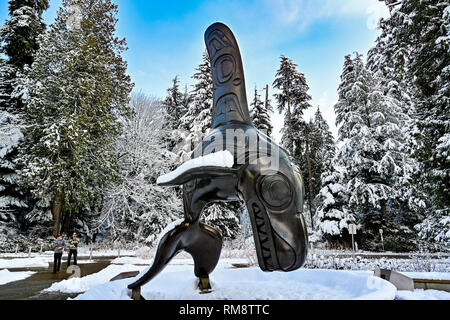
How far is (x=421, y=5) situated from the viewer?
928cm

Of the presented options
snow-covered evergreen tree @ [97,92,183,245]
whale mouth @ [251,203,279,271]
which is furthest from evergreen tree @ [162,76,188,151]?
whale mouth @ [251,203,279,271]

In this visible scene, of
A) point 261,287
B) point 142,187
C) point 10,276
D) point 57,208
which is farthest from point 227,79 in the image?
point 57,208

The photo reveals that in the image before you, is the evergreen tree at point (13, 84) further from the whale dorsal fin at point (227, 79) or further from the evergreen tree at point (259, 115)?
the whale dorsal fin at point (227, 79)

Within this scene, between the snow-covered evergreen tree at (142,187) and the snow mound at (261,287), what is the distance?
14.2 meters

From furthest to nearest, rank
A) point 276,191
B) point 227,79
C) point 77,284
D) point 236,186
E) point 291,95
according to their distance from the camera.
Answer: point 291,95
point 77,284
point 227,79
point 236,186
point 276,191

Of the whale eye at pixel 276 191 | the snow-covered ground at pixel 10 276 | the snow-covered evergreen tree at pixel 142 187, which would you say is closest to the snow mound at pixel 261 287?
the whale eye at pixel 276 191

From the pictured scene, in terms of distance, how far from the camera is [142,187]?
62.3 feet

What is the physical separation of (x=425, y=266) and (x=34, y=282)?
450 inches

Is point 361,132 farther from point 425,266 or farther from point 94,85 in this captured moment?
point 94,85

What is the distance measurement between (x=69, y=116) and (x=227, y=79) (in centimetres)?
1564

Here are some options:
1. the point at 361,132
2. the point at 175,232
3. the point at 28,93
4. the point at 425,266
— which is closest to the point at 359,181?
the point at 361,132

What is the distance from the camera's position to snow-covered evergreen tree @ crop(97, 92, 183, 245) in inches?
739

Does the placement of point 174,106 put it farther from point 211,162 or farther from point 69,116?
point 211,162
